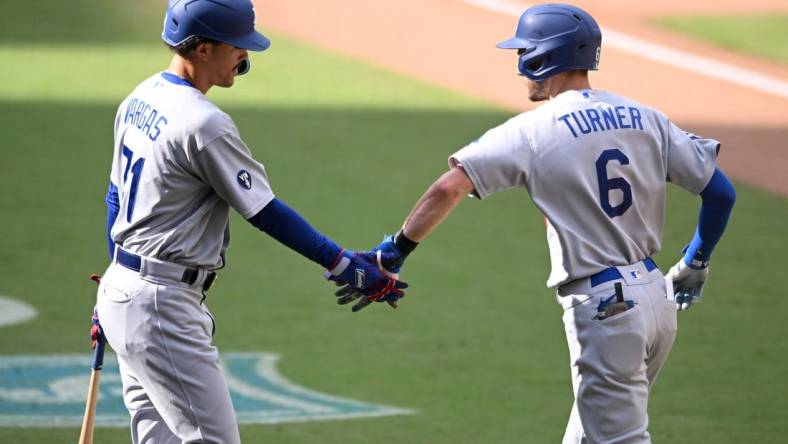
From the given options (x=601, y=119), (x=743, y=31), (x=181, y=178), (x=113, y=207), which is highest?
(x=601, y=119)

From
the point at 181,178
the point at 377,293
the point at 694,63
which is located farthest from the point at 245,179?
the point at 694,63

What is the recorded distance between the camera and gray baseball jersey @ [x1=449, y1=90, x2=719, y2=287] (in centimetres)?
503

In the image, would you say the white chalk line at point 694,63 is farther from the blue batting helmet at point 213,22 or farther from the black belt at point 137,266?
the black belt at point 137,266

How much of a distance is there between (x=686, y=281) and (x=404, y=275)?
506 centimetres

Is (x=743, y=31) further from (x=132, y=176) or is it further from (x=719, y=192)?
(x=132, y=176)

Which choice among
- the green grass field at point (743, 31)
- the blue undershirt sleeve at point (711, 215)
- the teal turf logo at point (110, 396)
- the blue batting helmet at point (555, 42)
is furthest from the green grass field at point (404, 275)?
the green grass field at point (743, 31)

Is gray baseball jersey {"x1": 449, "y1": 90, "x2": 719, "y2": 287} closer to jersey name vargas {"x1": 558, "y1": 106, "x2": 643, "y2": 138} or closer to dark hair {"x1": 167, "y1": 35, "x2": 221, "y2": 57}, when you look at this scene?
jersey name vargas {"x1": 558, "y1": 106, "x2": 643, "y2": 138}

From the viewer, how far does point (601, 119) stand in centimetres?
511

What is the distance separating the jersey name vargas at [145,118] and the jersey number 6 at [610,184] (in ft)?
5.35

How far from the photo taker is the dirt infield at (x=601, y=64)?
15.2m

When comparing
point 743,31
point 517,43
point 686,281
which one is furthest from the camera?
point 743,31

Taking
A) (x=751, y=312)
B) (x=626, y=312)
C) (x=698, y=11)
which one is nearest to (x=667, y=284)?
(x=626, y=312)

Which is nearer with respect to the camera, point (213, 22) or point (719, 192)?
point (213, 22)

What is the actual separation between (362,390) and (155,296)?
138 inches
